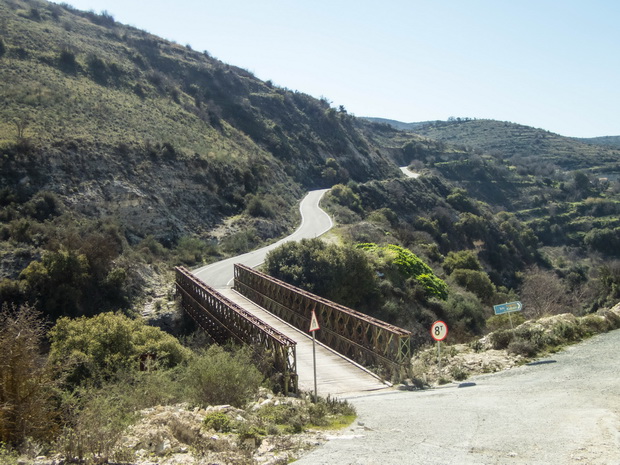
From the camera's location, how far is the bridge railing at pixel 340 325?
13.8m

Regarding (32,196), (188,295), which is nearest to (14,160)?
(32,196)

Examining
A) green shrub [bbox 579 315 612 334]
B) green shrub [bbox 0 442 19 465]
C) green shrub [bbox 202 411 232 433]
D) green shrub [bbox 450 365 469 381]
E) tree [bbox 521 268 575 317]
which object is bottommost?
tree [bbox 521 268 575 317]

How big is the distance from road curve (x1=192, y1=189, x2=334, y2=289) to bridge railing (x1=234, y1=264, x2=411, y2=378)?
3.49 m

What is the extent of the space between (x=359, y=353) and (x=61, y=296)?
13473 millimetres

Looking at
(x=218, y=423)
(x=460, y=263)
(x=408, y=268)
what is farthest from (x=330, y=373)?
(x=460, y=263)

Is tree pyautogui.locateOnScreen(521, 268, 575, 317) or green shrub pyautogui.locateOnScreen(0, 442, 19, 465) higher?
green shrub pyautogui.locateOnScreen(0, 442, 19, 465)

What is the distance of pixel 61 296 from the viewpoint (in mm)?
21156

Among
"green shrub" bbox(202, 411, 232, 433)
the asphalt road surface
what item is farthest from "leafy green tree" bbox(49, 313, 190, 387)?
the asphalt road surface

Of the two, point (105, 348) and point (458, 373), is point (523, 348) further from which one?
point (105, 348)

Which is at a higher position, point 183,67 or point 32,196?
point 183,67

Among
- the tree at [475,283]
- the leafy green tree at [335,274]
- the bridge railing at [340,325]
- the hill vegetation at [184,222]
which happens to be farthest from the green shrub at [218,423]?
the tree at [475,283]

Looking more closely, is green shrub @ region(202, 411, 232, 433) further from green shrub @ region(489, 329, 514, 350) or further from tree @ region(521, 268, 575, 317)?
tree @ region(521, 268, 575, 317)

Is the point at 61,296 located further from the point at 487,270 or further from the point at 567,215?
the point at 567,215

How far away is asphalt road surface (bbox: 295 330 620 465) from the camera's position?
6758 mm
